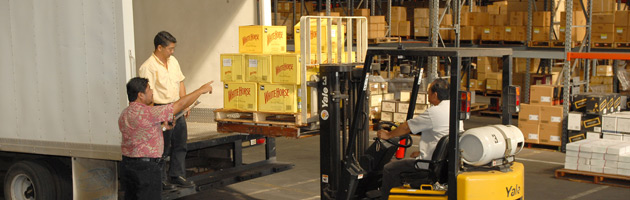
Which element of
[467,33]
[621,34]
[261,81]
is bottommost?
[261,81]

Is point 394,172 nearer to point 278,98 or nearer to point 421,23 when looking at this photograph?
point 278,98

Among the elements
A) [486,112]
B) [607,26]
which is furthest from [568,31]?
[486,112]

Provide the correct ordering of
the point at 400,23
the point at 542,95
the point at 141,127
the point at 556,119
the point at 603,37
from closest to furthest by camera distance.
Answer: the point at 141,127, the point at 556,119, the point at 542,95, the point at 603,37, the point at 400,23

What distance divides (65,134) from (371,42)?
1270 cm

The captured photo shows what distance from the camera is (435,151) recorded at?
18.8ft

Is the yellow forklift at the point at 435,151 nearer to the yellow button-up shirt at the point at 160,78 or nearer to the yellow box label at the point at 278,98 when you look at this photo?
the yellow box label at the point at 278,98

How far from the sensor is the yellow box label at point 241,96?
7613 mm

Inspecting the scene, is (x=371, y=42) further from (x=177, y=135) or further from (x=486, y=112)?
(x=177, y=135)

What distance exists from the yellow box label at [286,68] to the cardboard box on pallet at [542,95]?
7.20 metres

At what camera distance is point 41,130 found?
24.3ft

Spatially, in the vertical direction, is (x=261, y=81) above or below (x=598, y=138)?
above

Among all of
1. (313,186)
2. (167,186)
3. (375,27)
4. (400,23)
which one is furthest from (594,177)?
(400,23)

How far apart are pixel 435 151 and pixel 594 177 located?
18.7 ft

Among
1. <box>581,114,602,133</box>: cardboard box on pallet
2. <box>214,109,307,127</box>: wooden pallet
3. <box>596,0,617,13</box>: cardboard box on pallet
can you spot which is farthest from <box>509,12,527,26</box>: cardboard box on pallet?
<box>214,109,307,127</box>: wooden pallet
